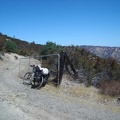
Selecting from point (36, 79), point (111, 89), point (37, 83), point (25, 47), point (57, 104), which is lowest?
point (57, 104)

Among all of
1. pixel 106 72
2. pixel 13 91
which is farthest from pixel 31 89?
pixel 106 72

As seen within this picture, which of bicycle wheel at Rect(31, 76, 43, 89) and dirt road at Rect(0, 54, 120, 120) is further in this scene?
bicycle wheel at Rect(31, 76, 43, 89)

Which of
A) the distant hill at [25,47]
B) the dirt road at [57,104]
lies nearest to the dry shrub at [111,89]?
the dirt road at [57,104]

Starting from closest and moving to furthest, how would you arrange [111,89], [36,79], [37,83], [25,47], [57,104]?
[57,104], [111,89], [36,79], [37,83], [25,47]

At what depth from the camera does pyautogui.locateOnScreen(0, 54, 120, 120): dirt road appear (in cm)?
862

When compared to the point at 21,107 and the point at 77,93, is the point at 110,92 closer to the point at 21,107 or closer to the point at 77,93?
the point at 77,93

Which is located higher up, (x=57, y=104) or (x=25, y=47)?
(x=25, y=47)

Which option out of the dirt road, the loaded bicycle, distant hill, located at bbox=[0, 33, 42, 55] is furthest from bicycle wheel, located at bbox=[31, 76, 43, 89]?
distant hill, located at bbox=[0, 33, 42, 55]

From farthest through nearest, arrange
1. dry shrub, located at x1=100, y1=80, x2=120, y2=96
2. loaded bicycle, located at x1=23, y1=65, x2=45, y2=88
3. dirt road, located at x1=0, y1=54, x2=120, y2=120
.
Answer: loaded bicycle, located at x1=23, y1=65, x2=45, y2=88
dry shrub, located at x1=100, y1=80, x2=120, y2=96
dirt road, located at x1=0, y1=54, x2=120, y2=120

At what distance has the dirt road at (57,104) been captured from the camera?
8.62 meters

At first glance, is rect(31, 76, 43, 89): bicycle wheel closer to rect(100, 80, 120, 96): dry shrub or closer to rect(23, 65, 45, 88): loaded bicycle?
rect(23, 65, 45, 88): loaded bicycle

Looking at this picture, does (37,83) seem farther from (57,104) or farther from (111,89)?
(111,89)

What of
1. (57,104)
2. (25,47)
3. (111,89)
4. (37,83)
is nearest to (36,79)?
(37,83)

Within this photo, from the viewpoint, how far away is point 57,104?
10211 millimetres
